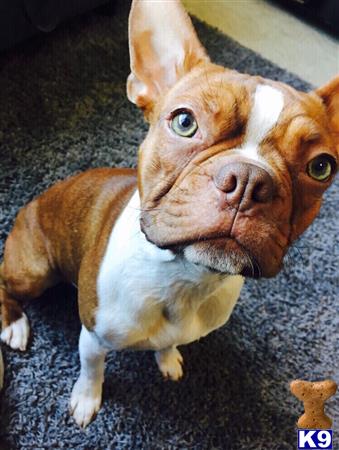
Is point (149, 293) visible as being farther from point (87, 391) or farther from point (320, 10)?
point (320, 10)

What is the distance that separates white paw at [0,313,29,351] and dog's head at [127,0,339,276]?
101 cm

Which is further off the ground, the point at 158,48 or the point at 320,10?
the point at 158,48

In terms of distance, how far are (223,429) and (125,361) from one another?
431 mm

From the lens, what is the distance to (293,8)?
4.18 meters

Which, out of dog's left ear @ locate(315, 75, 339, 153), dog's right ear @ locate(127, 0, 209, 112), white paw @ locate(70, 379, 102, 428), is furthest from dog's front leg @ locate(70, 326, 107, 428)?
dog's left ear @ locate(315, 75, 339, 153)

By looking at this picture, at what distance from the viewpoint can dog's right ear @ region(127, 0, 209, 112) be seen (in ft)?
5.05

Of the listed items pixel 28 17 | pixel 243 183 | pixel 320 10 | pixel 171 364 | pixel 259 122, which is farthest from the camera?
pixel 320 10

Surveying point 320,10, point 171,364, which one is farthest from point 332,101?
point 320,10

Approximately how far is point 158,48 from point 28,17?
1.51 m

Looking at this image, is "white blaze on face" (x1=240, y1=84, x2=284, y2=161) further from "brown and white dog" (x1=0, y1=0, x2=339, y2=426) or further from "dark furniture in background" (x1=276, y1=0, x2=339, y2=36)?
"dark furniture in background" (x1=276, y1=0, x2=339, y2=36)

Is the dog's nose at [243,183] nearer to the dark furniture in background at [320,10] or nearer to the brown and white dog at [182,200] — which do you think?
the brown and white dog at [182,200]

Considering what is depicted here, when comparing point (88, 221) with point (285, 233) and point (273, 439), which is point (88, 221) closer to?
point (285, 233)

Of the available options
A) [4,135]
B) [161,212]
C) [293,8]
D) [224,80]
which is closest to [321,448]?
[161,212]

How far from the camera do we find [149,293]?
5.42 feet
